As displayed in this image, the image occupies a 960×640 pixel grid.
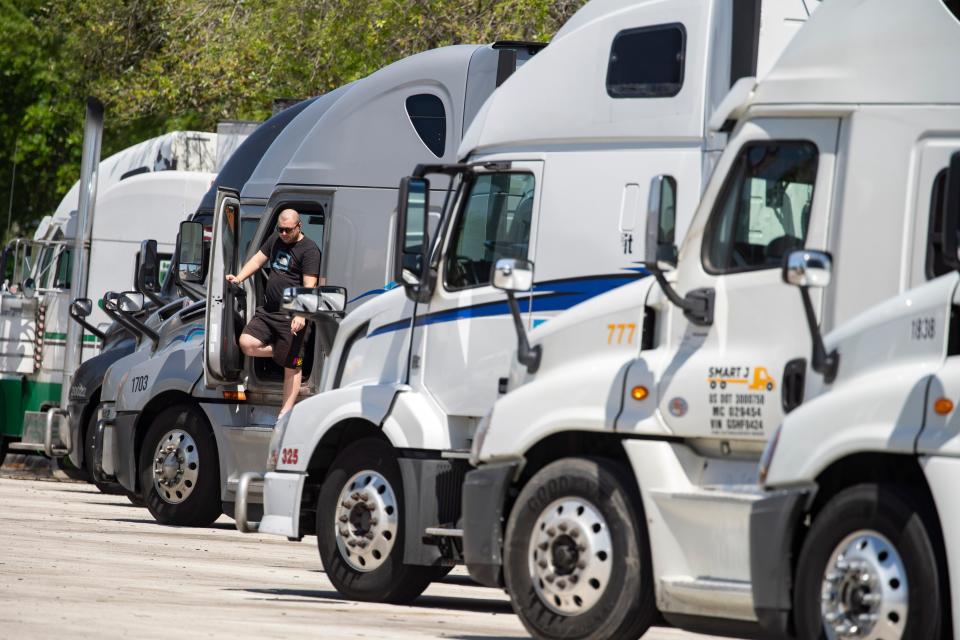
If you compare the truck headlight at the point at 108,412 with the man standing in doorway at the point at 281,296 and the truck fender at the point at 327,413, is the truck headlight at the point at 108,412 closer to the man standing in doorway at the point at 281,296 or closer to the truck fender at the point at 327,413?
the man standing in doorway at the point at 281,296

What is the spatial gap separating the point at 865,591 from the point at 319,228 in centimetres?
920

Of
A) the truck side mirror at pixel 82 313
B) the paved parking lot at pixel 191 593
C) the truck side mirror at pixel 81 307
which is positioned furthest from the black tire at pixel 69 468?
the paved parking lot at pixel 191 593

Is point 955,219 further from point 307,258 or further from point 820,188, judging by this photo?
point 307,258

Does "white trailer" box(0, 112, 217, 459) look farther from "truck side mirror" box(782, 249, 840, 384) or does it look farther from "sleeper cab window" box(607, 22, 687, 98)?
"truck side mirror" box(782, 249, 840, 384)

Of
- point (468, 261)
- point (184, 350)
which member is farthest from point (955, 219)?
point (184, 350)

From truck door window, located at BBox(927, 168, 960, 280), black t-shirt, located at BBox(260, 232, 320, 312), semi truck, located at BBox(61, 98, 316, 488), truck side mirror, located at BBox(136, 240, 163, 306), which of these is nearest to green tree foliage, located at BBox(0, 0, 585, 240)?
semi truck, located at BBox(61, 98, 316, 488)

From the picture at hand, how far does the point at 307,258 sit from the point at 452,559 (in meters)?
4.57

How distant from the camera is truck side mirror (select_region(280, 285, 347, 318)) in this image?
45.0 feet

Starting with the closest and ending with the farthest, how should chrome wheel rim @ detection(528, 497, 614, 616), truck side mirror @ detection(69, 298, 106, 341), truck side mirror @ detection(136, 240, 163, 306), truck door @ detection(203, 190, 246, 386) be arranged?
chrome wheel rim @ detection(528, 497, 614, 616)
truck door @ detection(203, 190, 246, 386)
truck side mirror @ detection(136, 240, 163, 306)
truck side mirror @ detection(69, 298, 106, 341)

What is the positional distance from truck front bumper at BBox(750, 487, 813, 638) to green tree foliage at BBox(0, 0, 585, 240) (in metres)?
17.2

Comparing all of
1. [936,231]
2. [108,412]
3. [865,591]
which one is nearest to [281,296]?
[108,412]

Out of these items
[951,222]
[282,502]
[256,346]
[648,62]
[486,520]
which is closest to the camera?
[951,222]

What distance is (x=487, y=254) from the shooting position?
11.5 m

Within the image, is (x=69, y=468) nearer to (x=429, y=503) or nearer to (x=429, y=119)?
(x=429, y=119)
